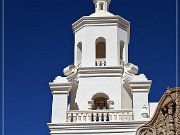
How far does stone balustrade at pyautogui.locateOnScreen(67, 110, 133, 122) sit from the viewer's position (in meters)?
20.8

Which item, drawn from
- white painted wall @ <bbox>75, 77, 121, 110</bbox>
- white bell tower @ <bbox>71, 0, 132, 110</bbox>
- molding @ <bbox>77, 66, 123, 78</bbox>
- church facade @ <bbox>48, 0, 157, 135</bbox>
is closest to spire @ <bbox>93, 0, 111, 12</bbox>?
church facade @ <bbox>48, 0, 157, 135</bbox>

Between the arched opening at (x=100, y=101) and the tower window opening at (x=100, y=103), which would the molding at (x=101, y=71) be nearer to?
the arched opening at (x=100, y=101)

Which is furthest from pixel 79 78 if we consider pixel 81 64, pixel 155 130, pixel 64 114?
pixel 155 130

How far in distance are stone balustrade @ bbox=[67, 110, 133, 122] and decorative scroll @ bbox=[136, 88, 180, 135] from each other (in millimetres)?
953

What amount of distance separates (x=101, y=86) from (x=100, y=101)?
69 centimetres

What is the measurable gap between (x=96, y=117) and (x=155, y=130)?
2519mm

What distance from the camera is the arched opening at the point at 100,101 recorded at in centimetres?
2234

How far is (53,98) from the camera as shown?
70.5ft

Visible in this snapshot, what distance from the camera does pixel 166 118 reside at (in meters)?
20.4

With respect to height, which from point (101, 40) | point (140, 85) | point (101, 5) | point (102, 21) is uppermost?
point (101, 5)

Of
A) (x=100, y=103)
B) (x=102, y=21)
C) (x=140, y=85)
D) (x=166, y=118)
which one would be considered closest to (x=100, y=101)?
(x=100, y=103)

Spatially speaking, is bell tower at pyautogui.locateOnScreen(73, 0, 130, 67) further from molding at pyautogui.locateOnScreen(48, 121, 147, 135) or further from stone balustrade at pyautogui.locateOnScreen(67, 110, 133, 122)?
molding at pyautogui.locateOnScreen(48, 121, 147, 135)

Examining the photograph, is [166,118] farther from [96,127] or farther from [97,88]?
[97,88]

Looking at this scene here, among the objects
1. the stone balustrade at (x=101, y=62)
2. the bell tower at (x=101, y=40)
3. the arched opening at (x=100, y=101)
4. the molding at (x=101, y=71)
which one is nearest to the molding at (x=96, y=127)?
the arched opening at (x=100, y=101)
